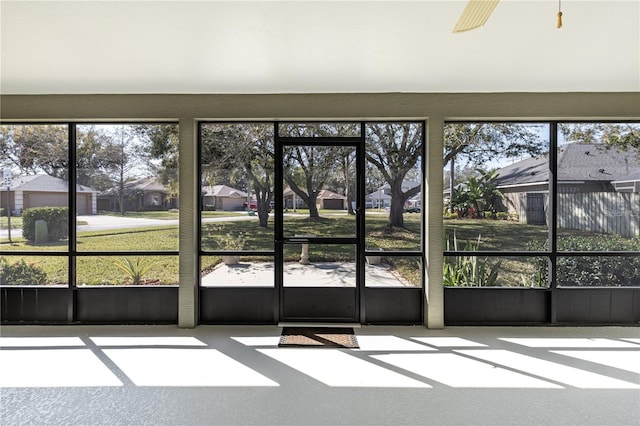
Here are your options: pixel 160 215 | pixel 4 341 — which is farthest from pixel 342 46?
pixel 4 341

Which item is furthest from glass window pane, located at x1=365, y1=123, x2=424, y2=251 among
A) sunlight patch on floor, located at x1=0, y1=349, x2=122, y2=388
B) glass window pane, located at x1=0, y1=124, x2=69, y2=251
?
glass window pane, located at x1=0, y1=124, x2=69, y2=251

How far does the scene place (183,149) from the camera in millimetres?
4262

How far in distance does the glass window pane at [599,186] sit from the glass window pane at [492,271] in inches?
17.9

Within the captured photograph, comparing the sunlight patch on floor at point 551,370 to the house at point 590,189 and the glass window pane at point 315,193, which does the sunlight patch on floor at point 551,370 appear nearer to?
the house at point 590,189

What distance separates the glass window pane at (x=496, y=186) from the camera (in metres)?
4.36

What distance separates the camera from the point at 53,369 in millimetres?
3168

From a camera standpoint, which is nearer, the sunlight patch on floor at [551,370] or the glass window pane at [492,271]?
the sunlight patch on floor at [551,370]

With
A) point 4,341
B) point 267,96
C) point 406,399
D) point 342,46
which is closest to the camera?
point 406,399

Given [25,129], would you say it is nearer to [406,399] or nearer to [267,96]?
[267,96]

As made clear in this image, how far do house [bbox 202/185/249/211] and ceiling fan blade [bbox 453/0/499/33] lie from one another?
9.91 ft

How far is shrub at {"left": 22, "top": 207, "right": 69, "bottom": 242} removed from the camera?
4.41m

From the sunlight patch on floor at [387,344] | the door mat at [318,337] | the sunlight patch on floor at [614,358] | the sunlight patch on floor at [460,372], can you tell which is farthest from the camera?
the door mat at [318,337]

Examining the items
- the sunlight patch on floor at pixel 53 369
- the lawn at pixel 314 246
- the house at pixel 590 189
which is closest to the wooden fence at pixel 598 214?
the house at pixel 590 189

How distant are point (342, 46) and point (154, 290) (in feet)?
11.2
